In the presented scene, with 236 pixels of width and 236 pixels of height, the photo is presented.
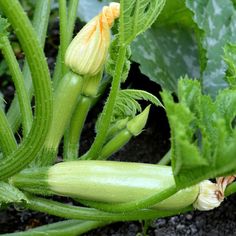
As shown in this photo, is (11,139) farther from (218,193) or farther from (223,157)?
(223,157)

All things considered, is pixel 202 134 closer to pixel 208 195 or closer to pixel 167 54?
pixel 208 195

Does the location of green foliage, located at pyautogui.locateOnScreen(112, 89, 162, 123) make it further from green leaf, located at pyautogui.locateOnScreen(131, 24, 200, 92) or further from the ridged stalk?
green leaf, located at pyautogui.locateOnScreen(131, 24, 200, 92)

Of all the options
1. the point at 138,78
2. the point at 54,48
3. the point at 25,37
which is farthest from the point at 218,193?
the point at 54,48

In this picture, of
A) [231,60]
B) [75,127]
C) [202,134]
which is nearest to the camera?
[202,134]

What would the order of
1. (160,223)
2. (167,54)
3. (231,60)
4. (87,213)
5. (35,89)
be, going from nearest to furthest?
(35,89) < (231,60) < (87,213) < (160,223) < (167,54)

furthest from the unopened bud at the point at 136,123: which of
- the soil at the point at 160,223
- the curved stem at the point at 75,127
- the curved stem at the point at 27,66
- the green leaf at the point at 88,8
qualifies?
the green leaf at the point at 88,8

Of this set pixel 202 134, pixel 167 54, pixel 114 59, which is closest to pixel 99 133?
pixel 114 59
